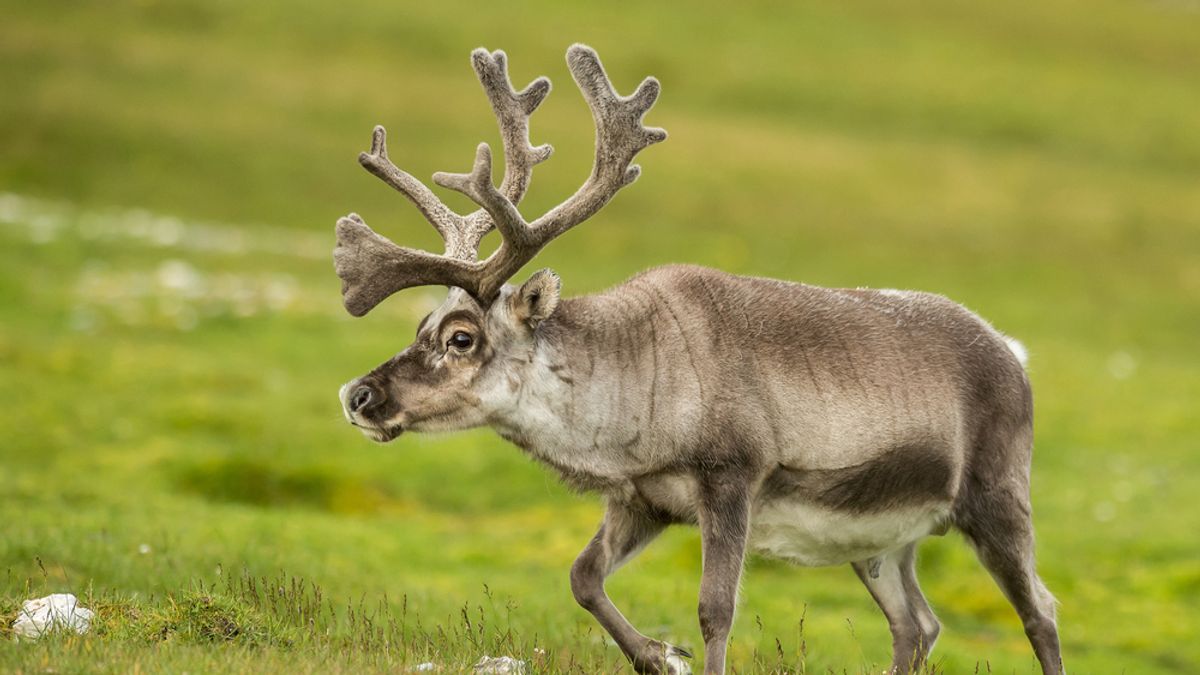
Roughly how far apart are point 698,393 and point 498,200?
69.1 inches

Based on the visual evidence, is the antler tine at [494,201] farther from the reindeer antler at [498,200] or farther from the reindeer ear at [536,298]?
the reindeer ear at [536,298]

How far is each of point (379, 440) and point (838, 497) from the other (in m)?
3.04

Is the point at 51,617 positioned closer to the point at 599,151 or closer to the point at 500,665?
the point at 500,665

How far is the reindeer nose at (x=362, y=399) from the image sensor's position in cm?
956

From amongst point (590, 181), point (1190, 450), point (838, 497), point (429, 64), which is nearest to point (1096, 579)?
point (1190, 450)

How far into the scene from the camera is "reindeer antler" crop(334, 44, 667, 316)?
9.83 m

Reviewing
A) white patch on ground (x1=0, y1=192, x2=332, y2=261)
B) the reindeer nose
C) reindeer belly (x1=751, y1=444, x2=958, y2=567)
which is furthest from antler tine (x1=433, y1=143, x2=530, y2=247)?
white patch on ground (x1=0, y1=192, x2=332, y2=261)

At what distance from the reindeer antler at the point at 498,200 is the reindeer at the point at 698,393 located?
0.02 meters

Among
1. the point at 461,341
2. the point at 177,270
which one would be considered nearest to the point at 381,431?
the point at 461,341

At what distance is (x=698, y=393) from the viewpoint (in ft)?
32.2

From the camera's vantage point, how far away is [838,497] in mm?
10281

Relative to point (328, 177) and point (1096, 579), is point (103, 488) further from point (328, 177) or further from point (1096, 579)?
point (328, 177)

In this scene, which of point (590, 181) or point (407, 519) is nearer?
point (590, 181)

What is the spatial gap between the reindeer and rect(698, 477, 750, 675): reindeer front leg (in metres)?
0.01
